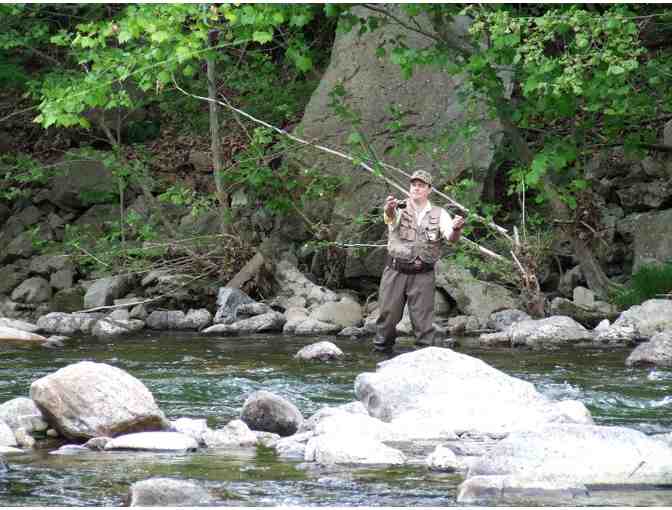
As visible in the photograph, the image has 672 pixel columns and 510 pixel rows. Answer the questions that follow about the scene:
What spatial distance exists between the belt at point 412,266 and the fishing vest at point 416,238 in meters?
0.03

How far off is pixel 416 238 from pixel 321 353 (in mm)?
1471

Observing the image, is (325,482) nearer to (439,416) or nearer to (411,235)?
(439,416)

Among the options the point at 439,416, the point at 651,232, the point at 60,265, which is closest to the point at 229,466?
the point at 439,416

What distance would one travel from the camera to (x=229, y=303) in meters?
13.9

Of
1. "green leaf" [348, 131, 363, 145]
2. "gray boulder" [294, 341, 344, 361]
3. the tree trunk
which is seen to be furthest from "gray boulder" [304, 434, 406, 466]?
the tree trunk

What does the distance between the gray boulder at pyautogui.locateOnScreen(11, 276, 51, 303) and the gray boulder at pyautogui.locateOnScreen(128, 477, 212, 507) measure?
11.9 metres

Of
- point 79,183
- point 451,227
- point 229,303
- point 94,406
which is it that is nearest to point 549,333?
point 451,227

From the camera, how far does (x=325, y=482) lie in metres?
5.08

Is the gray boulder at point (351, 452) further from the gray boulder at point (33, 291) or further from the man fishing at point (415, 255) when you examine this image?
the gray boulder at point (33, 291)

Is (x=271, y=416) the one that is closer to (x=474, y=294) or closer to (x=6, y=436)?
(x=6, y=436)

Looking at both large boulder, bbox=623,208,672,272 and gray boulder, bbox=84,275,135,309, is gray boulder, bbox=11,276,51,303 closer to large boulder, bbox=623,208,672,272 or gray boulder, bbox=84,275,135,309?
gray boulder, bbox=84,275,135,309

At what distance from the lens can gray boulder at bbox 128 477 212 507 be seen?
449 cm

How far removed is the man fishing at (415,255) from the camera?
934cm

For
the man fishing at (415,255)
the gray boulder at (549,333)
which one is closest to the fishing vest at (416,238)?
the man fishing at (415,255)
